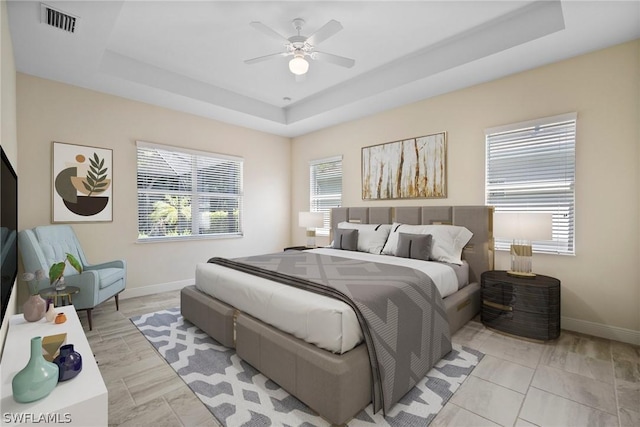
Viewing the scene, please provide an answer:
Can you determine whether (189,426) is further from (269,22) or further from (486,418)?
(269,22)

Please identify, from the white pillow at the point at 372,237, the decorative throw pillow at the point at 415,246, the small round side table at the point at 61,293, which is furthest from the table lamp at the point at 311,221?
the small round side table at the point at 61,293

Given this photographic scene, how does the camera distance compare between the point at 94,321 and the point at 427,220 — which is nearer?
the point at 94,321

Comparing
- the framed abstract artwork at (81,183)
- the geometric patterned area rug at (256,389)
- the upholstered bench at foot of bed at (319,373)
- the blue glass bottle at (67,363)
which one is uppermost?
the framed abstract artwork at (81,183)

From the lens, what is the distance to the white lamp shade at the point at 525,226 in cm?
266

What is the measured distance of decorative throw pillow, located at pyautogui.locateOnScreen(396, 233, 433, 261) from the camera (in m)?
3.22

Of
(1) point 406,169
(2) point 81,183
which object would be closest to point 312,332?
(1) point 406,169

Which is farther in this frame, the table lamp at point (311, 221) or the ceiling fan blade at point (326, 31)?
the table lamp at point (311, 221)

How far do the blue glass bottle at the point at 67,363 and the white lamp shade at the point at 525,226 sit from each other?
327cm

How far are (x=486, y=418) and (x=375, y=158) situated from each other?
3.48 meters

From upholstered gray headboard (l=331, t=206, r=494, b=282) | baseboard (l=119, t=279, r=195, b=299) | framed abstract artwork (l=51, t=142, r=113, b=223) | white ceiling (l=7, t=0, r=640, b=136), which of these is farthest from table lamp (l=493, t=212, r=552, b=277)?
framed abstract artwork (l=51, t=142, r=113, b=223)

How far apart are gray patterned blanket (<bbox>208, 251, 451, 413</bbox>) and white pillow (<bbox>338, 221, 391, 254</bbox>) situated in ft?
3.05

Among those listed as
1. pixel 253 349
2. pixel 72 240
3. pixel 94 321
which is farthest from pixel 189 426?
pixel 72 240

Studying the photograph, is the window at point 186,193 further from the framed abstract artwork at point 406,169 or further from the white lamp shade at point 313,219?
the framed abstract artwork at point 406,169

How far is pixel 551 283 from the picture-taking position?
2.66 m
